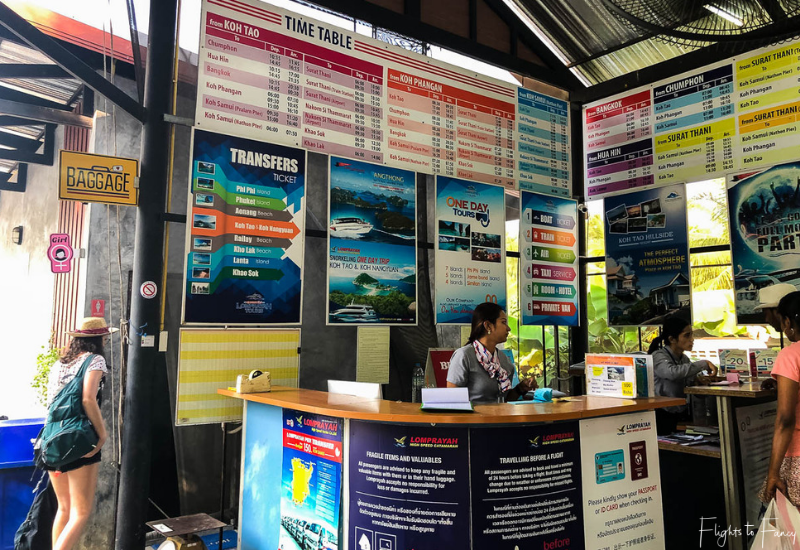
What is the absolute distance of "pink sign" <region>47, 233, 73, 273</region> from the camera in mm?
3547

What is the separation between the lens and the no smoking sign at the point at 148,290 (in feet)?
11.6

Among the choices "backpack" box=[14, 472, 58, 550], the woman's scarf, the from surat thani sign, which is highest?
the from surat thani sign

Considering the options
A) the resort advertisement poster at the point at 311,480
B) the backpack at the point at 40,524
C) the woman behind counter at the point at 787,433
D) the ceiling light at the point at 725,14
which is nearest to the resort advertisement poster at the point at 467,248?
the resort advertisement poster at the point at 311,480

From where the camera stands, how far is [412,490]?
2.54 metres

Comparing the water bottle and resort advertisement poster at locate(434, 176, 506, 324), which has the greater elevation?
resort advertisement poster at locate(434, 176, 506, 324)

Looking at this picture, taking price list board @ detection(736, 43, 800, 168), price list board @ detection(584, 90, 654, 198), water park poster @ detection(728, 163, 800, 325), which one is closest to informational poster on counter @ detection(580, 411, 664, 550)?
water park poster @ detection(728, 163, 800, 325)

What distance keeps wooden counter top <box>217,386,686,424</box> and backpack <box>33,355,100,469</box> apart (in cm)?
95

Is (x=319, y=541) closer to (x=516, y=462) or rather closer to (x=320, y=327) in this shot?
(x=516, y=462)

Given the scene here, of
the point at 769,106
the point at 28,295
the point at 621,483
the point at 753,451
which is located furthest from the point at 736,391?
the point at 28,295

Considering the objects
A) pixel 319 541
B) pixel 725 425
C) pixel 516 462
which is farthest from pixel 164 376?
pixel 725 425

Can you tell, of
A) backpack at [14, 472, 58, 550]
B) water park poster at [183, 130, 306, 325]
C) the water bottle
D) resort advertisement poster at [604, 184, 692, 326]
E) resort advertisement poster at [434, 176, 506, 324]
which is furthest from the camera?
resort advertisement poster at [604, 184, 692, 326]

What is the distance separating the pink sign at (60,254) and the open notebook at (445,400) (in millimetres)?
2563

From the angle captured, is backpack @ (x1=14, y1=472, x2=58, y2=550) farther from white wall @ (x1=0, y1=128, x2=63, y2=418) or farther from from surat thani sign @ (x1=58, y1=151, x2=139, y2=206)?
white wall @ (x1=0, y1=128, x2=63, y2=418)

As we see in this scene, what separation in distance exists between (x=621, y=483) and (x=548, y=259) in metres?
3.13
